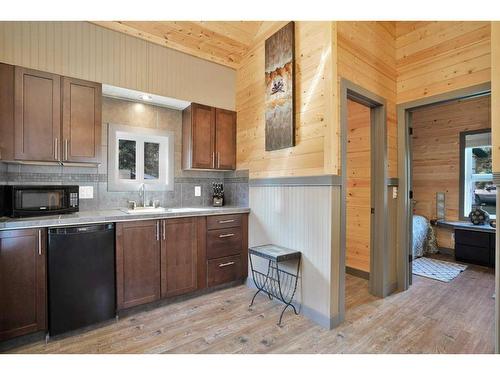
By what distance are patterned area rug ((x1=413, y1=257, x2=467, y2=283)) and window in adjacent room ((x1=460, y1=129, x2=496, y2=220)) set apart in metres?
1.09

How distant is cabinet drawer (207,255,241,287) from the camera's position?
289cm

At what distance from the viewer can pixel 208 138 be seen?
3.28m

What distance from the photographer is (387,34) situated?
2.93 m

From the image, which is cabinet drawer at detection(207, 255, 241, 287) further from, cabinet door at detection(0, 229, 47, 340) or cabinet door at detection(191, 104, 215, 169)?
cabinet door at detection(0, 229, 47, 340)

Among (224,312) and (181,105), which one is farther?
(181,105)

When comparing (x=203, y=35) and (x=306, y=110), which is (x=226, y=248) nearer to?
(x=306, y=110)

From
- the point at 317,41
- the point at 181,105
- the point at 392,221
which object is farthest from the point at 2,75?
the point at 392,221

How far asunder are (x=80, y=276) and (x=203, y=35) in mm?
2921

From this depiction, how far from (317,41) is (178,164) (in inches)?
86.6

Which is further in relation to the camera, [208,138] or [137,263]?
[208,138]

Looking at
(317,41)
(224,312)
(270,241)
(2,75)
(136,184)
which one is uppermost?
(317,41)

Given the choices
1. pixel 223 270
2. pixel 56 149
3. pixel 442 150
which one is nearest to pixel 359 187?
pixel 223 270

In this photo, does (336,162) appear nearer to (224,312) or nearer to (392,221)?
(392,221)

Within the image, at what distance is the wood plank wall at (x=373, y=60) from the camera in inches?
A: 95.0
